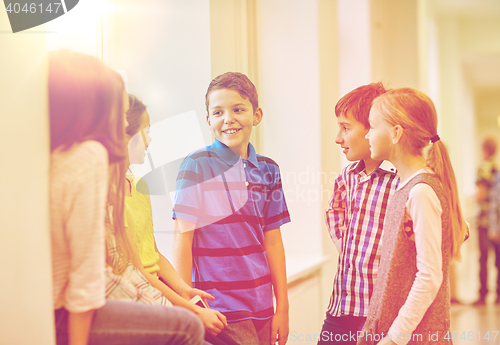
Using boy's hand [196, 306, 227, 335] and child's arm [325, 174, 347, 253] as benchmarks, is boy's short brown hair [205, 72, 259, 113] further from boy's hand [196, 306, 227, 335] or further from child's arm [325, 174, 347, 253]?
boy's hand [196, 306, 227, 335]

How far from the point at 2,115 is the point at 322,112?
88 cm

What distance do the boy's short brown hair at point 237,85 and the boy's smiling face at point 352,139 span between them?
25 centimetres

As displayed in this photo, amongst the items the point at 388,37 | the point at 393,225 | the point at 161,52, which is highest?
the point at 388,37

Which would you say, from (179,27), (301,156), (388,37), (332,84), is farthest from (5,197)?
(388,37)

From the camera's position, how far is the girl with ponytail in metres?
1.03

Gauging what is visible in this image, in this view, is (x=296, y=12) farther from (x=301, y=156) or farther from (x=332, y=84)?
(x=301, y=156)

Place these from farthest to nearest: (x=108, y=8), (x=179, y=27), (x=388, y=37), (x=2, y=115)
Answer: (x=388, y=37), (x=179, y=27), (x=108, y=8), (x=2, y=115)

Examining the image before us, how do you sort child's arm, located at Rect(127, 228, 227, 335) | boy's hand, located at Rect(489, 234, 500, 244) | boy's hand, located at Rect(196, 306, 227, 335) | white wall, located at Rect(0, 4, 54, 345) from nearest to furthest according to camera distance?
white wall, located at Rect(0, 4, 54, 345), child's arm, located at Rect(127, 228, 227, 335), boy's hand, located at Rect(196, 306, 227, 335), boy's hand, located at Rect(489, 234, 500, 244)

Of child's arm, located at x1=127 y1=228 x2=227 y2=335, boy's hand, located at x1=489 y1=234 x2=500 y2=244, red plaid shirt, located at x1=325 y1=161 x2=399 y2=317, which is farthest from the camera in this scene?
boy's hand, located at x1=489 y1=234 x2=500 y2=244

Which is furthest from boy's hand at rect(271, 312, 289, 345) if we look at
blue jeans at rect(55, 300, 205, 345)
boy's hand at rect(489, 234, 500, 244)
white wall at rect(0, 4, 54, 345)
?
boy's hand at rect(489, 234, 500, 244)

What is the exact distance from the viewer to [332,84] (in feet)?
4.41

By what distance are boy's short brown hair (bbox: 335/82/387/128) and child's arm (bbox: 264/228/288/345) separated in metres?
0.37

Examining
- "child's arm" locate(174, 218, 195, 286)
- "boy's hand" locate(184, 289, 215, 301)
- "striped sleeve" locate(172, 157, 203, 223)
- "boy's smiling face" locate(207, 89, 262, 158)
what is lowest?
"boy's hand" locate(184, 289, 215, 301)

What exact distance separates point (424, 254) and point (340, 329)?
1.10 ft
